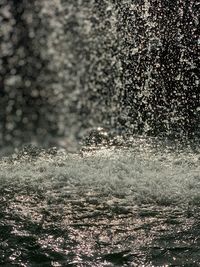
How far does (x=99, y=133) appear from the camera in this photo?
53.1 ft

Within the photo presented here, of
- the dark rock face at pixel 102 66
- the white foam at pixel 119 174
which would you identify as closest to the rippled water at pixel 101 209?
the white foam at pixel 119 174

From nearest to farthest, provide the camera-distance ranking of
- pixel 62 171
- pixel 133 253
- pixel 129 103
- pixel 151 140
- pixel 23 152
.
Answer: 1. pixel 133 253
2. pixel 62 171
3. pixel 23 152
4. pixel 151 140
5. pixel 129 103

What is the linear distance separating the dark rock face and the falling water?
2.6 inches

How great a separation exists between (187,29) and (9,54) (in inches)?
415

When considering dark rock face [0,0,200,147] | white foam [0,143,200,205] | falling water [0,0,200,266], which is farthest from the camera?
dark rock face [0,0,200,147]

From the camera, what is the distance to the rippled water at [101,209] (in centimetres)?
612

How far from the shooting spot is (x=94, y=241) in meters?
6.53

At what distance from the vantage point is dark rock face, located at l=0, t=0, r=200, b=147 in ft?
66.0

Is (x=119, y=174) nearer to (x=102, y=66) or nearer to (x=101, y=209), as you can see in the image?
(x=101, y=209)

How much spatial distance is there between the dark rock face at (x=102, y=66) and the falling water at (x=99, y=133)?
65mm

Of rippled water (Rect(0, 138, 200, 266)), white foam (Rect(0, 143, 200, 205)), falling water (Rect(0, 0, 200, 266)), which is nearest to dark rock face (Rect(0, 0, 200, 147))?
falling water (Rect(0, 0, 200, 266))

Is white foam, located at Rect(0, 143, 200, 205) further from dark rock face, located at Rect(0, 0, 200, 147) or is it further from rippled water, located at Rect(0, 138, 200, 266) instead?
dark rock face, located at Rect(0, 0, 200, 147)

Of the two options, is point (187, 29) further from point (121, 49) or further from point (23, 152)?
point (23, 152)

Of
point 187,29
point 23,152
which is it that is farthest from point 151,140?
point 187,29
